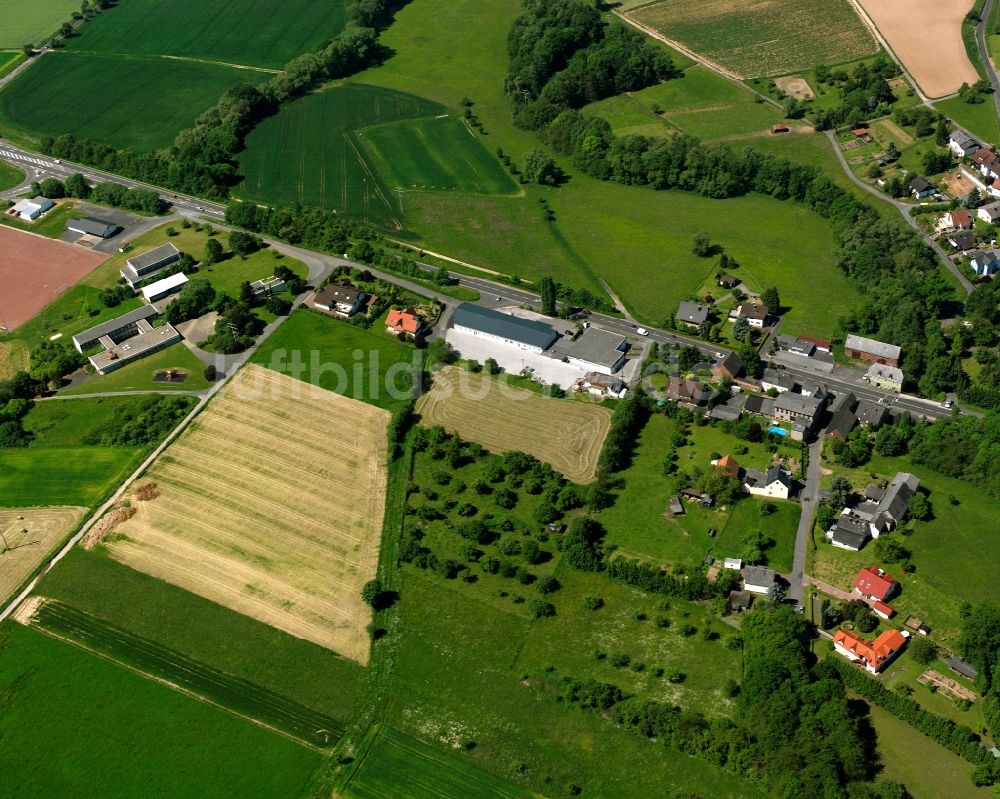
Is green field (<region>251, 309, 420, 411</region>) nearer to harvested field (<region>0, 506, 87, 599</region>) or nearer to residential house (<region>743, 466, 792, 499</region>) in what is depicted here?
harvested field (<region>0, 506, 87, 599</region>)

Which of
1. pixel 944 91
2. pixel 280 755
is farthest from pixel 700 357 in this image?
pixel 944 91

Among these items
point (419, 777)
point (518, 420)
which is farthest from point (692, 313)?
point (419, 777)

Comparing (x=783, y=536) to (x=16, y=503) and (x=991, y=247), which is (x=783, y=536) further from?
(x=16, y=503)

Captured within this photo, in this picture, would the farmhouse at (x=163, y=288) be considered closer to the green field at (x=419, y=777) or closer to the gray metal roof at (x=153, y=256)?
the gray metal roof at (x=153, y=256)

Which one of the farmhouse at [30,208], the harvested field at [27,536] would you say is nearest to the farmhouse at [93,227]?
the farmhouse at [30,208]

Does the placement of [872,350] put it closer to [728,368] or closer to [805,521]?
[728,368]
